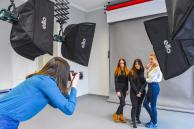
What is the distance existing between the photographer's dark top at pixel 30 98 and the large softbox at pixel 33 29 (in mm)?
591

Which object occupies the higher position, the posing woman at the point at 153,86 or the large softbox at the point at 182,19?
the large softbox at the point at 182,19

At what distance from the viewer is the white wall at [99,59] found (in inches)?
223

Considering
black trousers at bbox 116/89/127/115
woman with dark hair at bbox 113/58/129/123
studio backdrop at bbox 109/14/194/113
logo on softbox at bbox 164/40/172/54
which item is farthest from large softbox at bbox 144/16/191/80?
studio backdrop at bbox 109/14/194/113

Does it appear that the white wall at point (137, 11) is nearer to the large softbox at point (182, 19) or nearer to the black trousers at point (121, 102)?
the black trousers at point (121, 102)

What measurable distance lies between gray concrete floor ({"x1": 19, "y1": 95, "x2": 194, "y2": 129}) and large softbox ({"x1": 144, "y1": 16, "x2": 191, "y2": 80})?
6.45 ft

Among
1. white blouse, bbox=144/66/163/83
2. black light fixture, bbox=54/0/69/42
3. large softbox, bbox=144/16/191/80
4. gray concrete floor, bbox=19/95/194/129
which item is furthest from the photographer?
gray concrete floor, bbox=19/95/194/129

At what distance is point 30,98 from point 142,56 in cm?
395

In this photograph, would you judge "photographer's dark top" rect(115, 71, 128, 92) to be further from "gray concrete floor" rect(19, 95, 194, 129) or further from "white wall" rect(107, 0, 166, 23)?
"white wall" rect(107, 0, 166, 23)

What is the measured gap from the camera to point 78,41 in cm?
237

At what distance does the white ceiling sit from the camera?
5.28m

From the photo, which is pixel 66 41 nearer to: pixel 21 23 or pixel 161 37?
pixel 21 23

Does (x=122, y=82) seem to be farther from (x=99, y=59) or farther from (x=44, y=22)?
(x=99, y=59)

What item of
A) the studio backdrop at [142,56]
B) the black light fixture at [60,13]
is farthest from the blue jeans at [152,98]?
the black light fixture at [60,13]

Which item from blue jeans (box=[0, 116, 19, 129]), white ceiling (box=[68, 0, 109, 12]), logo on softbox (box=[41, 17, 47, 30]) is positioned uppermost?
white ceiling (box=[68, 0, 109, 12])
